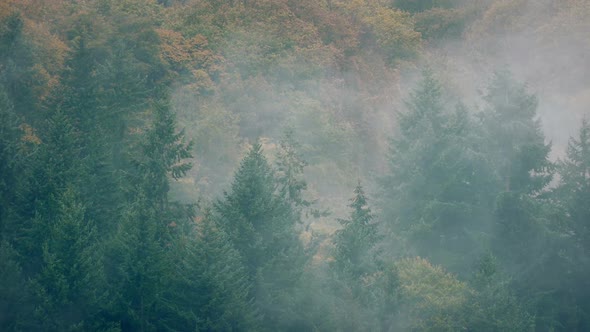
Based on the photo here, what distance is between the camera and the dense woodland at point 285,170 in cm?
2938

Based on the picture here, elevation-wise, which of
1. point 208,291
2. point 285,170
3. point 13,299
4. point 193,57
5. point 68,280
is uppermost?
point 193,57

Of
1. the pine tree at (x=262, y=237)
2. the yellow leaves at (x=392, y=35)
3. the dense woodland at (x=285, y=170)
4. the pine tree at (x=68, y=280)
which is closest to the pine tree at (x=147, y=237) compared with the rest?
the dense woodland at (x=285, y=170)

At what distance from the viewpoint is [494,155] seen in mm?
39625

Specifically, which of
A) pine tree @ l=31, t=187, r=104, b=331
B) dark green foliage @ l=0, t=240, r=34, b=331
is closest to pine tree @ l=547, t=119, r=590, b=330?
pine tree @ l=31, t=187, r=104, b=331

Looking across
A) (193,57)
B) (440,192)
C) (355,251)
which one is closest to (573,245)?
(440,192)

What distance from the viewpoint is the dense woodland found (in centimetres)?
2938

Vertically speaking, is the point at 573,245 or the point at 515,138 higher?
the point at 515,138

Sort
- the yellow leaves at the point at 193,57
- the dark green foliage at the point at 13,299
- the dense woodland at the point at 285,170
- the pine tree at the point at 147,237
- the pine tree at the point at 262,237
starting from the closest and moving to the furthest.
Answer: the dark green foliage at the point at 13,299
the pine tree at the point at 147,237
the dense woodland at the point at 285,170
the pine tree at the point at 262,237
the yellow leaves at the point at 193,57

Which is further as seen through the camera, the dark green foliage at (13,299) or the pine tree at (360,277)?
the pine tree at (360,277)

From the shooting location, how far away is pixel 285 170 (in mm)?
34812

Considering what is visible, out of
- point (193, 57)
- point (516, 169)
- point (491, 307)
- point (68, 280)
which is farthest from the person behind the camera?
point (193, 57)

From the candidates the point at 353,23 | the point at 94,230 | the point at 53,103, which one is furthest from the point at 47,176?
the point at 353,23

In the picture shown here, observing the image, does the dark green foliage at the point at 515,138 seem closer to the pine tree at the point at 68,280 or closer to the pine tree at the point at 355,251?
the pine tree at the point at 355,251

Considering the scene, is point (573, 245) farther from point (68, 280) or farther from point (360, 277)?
point (68, 280)
